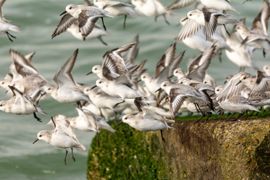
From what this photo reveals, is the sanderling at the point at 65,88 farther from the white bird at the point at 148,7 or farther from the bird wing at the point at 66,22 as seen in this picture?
the white bird at the point at 148,7

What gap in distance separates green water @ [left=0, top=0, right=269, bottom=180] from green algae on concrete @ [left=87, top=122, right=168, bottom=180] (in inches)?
152

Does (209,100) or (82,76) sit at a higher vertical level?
(209,100)

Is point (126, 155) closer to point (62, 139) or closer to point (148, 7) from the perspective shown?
point (62, 139)

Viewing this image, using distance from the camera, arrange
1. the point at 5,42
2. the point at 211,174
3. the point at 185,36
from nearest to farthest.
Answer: the point at 211,174 → the point at 185,36 → the point at 5,42

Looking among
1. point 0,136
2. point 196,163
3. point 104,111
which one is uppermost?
point 196,163

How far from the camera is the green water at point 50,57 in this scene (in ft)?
50.2

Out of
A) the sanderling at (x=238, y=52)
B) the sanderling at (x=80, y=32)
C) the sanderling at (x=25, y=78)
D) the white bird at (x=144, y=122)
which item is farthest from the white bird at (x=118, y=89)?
the sanderling at (x=238, y=52)

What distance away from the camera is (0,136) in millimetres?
16203

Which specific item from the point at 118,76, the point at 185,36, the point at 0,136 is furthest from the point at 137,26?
the point at 118,76

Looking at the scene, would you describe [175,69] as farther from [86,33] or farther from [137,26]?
[137,26]

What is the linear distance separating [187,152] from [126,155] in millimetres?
1147

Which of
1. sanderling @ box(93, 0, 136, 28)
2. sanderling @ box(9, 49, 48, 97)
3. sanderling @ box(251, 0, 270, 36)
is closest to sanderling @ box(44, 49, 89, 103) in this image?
sanderling @ box(9, 49, 48, 97)

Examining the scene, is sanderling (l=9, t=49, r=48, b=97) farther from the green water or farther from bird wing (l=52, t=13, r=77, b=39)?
the green water

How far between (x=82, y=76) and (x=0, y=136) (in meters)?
2.26
